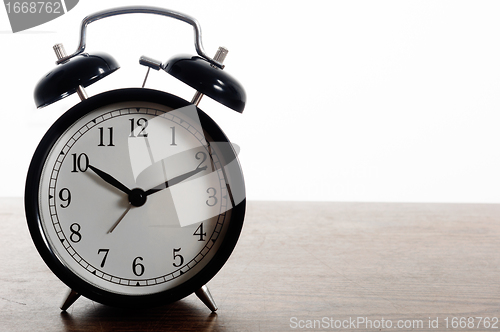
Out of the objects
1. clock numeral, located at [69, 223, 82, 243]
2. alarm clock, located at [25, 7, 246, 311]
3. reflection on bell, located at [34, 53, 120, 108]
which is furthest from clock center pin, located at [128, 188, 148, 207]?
reflection on bell, located at [34, 53, 120, 108]

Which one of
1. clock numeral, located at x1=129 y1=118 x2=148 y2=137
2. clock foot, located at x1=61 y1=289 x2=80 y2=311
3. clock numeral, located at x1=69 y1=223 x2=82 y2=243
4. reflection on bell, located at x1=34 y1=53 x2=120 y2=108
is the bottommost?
clock foot, located at x1=61 y1=289 x2=80 y2=311

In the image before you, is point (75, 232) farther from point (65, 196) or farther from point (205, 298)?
point (205, 298)

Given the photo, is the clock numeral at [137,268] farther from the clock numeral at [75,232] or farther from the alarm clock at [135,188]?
the clock numeral at [75,232]

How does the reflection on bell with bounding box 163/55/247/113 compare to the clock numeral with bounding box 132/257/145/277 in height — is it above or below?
above

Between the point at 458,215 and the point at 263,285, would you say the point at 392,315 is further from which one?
the point at 458,215

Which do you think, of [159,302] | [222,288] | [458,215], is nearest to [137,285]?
[159,302]

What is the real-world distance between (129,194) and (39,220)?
0.15 meters

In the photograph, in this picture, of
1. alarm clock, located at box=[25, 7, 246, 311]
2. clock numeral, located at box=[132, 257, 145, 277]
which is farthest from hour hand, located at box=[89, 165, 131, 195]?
clock numeral, located at box=[132, 257, 145, 277]

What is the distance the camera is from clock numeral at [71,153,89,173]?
0.78 m

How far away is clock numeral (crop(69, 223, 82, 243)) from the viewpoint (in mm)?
780

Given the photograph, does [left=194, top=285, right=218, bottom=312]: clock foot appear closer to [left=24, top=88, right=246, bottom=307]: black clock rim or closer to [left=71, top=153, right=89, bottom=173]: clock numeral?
[left=24, top=88, right=246, bottom=307]: black clock rim

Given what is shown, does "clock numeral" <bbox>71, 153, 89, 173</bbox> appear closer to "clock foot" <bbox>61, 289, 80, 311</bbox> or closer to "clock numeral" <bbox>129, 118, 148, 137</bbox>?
"clock numeral" <bbox>129, 118, 148, 137</bbox>

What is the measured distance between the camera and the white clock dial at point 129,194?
78 cm

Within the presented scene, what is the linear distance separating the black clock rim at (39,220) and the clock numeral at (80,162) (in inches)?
1.8
